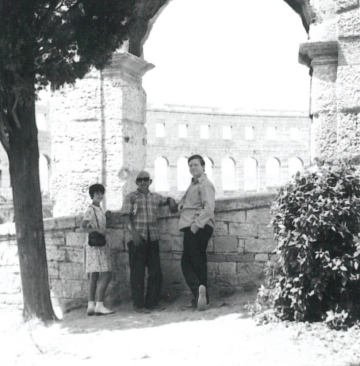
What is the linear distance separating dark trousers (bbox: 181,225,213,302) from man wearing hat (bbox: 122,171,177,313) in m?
0.47

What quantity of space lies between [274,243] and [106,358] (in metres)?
2.70

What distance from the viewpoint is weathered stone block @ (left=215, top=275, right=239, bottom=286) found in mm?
7730

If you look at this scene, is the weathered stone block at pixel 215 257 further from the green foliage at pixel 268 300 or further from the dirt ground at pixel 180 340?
the green foliage at pixel 268 300

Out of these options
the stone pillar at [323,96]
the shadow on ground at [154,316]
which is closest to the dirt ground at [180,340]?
the shadow on ground at [154,316]

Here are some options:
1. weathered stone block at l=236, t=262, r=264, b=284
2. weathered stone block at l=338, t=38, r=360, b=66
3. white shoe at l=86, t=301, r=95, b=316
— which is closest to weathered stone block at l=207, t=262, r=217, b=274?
weathered stone block at l=236, t=262, r=264, b=284

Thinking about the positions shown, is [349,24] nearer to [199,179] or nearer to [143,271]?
[199,179]

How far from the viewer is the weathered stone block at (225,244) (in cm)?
774

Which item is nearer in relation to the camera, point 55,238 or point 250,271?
point 250,271

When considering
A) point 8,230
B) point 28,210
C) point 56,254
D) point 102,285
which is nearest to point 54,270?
point 56,254

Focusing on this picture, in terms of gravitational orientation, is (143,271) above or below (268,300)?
above

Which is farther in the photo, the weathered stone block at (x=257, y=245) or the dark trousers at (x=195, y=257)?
the weathered stone block at (x=257, y=245)

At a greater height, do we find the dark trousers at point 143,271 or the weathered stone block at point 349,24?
the weathered stone block at point 349,24

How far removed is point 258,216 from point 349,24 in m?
2.91

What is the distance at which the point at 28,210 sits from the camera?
286 inches
